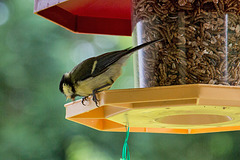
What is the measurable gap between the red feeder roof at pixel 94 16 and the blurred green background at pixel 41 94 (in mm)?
2033

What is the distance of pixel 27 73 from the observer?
16.2ft

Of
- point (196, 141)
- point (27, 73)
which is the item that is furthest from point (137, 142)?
point (27, 73)

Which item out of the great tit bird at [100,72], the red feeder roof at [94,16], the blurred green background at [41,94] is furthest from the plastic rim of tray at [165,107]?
the blurred green background at [41,94]

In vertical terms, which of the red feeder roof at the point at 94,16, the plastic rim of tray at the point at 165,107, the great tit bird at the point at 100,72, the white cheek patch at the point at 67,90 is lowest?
the plastic rim of tray at the point at 165,107

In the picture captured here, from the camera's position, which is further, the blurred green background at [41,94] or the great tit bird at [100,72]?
the blurred green background at [41,94]

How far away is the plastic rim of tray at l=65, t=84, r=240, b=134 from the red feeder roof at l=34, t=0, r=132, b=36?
60 cm

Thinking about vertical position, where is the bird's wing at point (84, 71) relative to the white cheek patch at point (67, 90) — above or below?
above

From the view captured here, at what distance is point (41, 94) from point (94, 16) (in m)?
2.53

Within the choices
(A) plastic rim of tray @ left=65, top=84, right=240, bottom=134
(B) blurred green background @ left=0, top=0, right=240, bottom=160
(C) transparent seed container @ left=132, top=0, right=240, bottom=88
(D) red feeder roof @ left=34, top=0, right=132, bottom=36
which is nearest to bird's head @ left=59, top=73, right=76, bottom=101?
(A) plastic rim of tray @ left=65, top=84, right=240, bottom=134

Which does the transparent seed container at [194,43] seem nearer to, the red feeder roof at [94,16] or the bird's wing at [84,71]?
the bird's wing at [84,71]

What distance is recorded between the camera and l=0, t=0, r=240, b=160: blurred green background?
4.78m

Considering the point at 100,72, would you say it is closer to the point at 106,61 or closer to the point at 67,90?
the point at 106,61

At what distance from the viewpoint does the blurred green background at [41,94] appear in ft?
15.7

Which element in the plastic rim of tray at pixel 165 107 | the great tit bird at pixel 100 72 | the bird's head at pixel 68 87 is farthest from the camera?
the bird's head at pixel 68 87
